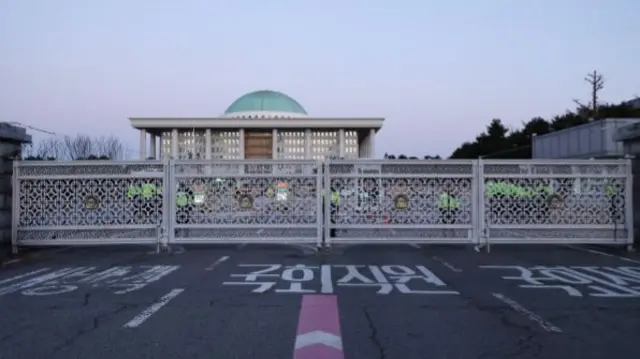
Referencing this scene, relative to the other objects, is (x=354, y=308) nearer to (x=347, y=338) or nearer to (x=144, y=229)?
(x=347, y=338)

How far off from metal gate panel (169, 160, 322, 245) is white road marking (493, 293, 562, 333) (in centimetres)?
596

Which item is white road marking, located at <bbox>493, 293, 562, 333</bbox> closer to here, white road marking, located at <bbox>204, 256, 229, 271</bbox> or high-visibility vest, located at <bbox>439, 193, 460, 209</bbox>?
white road marking, located at <bbox>204, 256, 229, 271</bbox>

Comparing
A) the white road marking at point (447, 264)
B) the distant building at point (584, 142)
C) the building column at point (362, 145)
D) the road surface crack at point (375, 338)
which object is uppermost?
the building column at point (362, 145)

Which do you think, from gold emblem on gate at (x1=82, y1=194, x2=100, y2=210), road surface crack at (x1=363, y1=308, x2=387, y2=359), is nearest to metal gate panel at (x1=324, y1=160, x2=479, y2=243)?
gold emblem on gate at (x1=82, y1=194, x2=100, y2=210)

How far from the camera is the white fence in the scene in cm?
1341

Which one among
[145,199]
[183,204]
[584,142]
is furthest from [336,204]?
[584,142]

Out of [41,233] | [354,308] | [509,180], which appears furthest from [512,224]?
[41,233]

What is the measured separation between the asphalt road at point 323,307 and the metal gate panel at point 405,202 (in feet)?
3.98

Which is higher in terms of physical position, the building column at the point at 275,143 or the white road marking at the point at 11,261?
the building column at the point at 275,143

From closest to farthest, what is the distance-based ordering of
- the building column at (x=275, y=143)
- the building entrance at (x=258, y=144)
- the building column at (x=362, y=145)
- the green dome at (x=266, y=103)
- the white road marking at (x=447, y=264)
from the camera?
1. the white road marking at (x=447, y=264)
2. the building column at (x=275, y=143)
3. the building entrance at (x=258, y=144)
4. the building column at (x=362, y=145)
5. the green dome at (x=266, y=103)

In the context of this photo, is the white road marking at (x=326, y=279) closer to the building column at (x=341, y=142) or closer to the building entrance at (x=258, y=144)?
the building column at (x=341, y=142)

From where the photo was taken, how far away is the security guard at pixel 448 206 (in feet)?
44.3

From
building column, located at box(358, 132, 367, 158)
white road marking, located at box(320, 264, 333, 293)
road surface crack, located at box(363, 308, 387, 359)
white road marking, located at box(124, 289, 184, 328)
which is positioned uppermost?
building column, located at box(358, 132, 367, 158)

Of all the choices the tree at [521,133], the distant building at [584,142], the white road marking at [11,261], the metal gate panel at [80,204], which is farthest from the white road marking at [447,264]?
the tree at [521,133]
